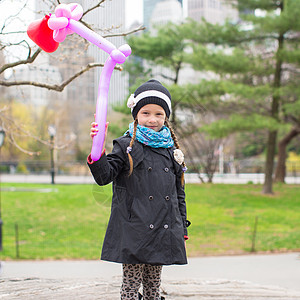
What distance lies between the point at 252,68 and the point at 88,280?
1057 cm

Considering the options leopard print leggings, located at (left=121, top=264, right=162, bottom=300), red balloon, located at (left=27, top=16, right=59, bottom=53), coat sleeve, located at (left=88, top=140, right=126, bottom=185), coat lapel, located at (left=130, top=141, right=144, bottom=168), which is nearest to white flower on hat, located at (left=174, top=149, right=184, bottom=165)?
coat lapel, located at (left=130, top=141, right=144, bottom=168)

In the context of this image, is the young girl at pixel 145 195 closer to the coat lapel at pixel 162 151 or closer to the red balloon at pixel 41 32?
the coat lapel at pixel 162 151

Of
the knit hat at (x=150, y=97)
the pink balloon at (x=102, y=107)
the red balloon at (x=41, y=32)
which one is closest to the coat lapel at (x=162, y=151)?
the knit hat at (x=150, y=97)

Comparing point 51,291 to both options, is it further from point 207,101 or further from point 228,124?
point 207,101

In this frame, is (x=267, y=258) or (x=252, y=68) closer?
(x=267, y=258)

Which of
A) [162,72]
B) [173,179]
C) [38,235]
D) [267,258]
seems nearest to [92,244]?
[38,235]

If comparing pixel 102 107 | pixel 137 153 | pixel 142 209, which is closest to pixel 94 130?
pixel 102 107

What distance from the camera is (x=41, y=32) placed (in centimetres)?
268

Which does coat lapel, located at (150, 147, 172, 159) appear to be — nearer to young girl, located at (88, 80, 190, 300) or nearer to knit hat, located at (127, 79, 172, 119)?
young girl, located at (88, 80, 190, 300)

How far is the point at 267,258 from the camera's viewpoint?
6.65 meters

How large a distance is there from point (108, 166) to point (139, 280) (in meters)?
0.78

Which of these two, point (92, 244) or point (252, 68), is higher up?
point (252, 68)

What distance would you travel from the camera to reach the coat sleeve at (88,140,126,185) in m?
2.39

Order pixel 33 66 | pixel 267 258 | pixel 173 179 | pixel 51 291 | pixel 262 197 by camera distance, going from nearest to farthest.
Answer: pixel 173 179, pixel 51 291, pixel 33 66, pixel 267 258, pixel 262 197
